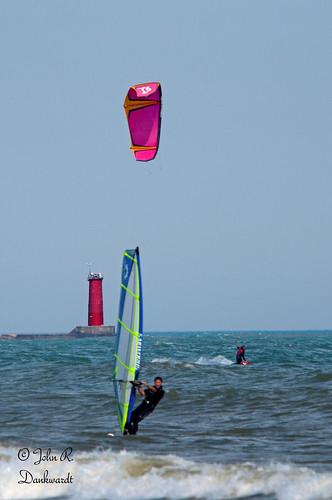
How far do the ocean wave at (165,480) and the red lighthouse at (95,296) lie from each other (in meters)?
75.9

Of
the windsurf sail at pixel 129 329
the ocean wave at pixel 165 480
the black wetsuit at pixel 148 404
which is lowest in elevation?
the ocean wave at pixel 165 480

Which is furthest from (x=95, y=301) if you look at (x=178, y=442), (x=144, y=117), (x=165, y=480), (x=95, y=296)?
(x=165, y=480)

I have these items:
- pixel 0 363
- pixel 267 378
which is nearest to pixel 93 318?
pixel 0 363

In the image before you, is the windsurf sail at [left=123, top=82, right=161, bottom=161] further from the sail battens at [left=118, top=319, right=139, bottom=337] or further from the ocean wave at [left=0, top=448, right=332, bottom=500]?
the ocean wave at [left=0, top=448, right=332, bottom=500]

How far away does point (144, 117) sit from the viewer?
21.4 meters

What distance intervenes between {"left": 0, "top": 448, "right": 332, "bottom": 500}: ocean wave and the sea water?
1cm

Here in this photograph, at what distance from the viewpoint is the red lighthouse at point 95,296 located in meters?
88.4

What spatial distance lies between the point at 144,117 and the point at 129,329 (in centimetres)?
880

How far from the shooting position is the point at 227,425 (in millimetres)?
16734

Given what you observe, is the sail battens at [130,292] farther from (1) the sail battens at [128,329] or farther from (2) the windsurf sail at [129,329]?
(1) the sail battens at [128,329]

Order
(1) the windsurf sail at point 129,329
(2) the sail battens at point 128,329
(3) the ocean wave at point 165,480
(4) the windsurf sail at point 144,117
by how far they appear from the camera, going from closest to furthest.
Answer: (3) the ocean wave at point 165,480 → (1) the windsurf sail at point 129,329 → (2) the sail battens at point 128,329 → (4) the windsurf sail at point 144,117

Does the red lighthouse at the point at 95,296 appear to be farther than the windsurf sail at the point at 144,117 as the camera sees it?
Yes

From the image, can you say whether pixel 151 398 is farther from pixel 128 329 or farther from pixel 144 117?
pixel 144 117

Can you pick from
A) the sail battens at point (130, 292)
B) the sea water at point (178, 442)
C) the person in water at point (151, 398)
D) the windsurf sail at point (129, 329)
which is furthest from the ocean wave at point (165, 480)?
the sail battens at point (130, 292)
